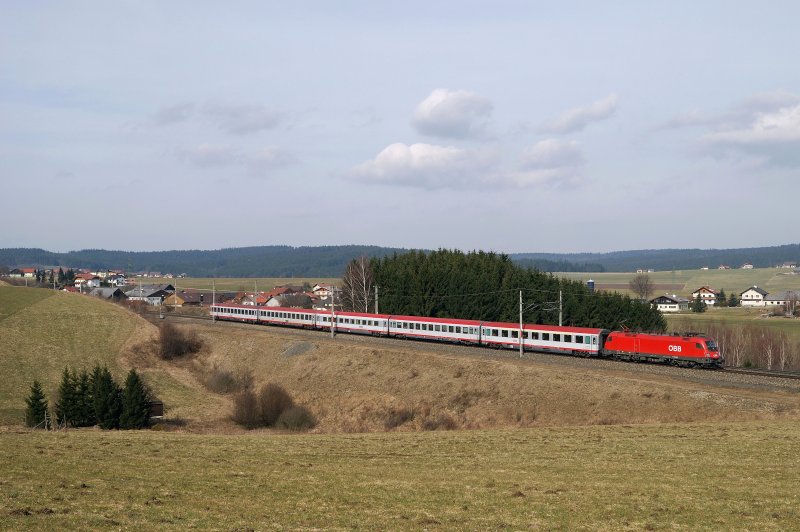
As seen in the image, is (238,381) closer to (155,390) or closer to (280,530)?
(155,390)

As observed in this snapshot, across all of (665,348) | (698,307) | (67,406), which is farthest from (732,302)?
(67,406)

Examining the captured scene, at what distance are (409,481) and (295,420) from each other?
32160 mm

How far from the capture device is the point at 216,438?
104 ft

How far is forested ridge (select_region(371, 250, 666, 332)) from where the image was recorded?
308ft

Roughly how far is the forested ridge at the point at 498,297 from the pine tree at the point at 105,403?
57540 millimetres

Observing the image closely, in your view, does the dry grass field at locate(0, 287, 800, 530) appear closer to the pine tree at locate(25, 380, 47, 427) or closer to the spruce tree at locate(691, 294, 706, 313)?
the pine tree at locate(25, 380, 47, 427)

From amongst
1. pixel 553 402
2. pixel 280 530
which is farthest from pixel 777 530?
pixel 553 402

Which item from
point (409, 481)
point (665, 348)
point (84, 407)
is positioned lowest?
point (84, 407)

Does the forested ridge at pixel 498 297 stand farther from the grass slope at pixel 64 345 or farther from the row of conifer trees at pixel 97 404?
the row of conifer trees at pixel 97 404

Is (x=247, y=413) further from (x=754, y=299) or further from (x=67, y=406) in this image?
(x=754, y=299)

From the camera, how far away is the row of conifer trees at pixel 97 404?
4466cm

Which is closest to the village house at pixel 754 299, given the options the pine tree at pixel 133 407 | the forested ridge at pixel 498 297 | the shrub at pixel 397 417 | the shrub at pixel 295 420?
the forested ridge at pixel 498 297

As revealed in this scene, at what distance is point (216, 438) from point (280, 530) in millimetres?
17132

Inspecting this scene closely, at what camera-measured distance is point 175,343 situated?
87.2m
